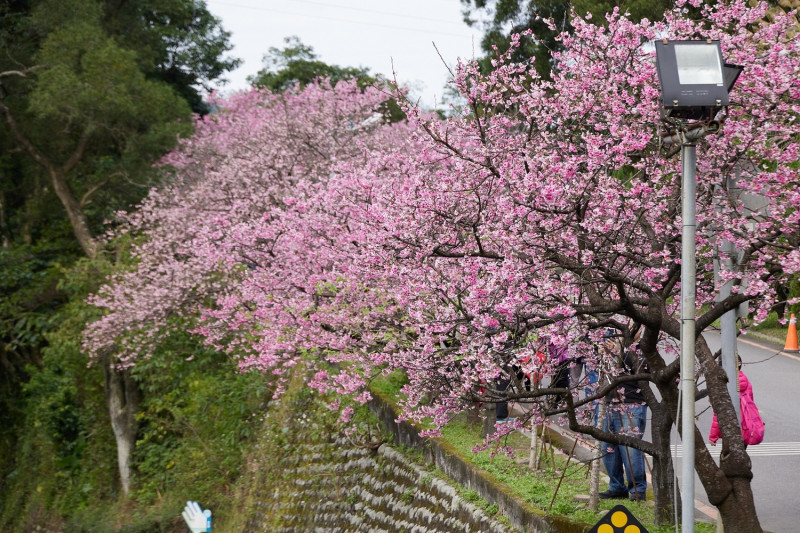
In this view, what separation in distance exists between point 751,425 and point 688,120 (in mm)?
3361

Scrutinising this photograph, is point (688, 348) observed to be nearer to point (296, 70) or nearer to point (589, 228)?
point (589, 228)

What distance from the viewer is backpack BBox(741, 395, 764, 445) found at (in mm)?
7691

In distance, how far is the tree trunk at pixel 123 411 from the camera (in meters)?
20.7

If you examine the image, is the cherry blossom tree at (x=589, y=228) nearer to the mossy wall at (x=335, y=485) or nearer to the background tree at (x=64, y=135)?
the mossy wall at (x=335, y=485)

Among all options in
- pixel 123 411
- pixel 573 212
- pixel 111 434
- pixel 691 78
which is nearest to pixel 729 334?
pixel 573 212

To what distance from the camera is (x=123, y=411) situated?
21.0 meters

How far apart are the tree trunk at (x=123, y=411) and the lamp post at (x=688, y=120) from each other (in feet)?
56.2

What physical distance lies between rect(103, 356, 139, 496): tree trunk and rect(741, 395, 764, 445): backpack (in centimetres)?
A: 1578

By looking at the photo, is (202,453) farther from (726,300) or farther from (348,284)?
(726,300)

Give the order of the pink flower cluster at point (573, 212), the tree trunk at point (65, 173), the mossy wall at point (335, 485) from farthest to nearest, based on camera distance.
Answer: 1. the tree trunk at point (65, 173)
2. the mossy wall at point (335, 485)
3. the pink flower cluster at point (573, 212)

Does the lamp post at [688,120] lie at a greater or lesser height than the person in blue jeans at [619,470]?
greater

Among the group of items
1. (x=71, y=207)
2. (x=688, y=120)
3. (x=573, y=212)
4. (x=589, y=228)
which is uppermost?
(x=71, y=207)

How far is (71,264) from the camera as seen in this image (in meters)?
24.0

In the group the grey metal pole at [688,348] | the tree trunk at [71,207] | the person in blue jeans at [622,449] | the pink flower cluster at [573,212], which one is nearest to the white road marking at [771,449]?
the person in blue jeans at [622,449]
